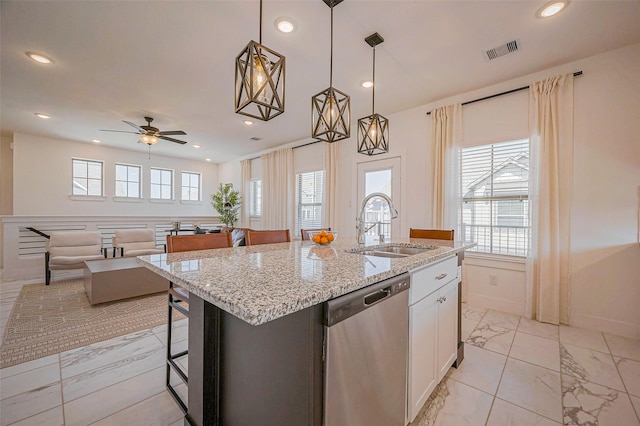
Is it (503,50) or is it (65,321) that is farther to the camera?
(65,321)

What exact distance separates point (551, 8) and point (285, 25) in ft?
6.67

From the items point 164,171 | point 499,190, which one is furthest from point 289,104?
point 164,171

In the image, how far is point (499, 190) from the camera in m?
3.13

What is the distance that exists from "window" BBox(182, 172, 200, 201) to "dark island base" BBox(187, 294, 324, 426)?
6.99 m

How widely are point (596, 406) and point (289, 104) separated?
13.3 feet

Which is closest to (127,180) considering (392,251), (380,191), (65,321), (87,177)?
(87,177)

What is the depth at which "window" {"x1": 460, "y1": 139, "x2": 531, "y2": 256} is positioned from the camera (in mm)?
2984

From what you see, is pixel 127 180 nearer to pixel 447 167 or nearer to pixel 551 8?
pixel 447 167

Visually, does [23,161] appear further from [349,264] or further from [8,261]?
[349,264]

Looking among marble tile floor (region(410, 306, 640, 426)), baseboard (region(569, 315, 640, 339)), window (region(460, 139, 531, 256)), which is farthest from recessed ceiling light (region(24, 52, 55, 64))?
baseboard (region(569, 315, 640, 339))

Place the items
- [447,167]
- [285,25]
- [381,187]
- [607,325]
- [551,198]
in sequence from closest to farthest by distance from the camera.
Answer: [285,25]
[607,325]
[551,198]
[447,167]
[381,187]

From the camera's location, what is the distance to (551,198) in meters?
2.72

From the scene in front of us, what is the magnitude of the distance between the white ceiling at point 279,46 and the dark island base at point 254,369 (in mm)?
2190

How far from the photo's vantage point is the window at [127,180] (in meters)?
6.22
